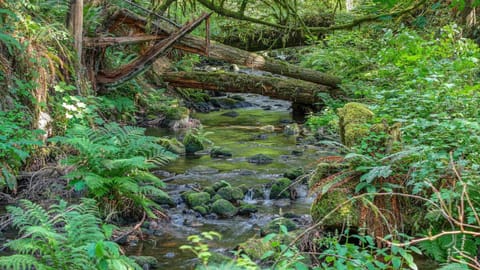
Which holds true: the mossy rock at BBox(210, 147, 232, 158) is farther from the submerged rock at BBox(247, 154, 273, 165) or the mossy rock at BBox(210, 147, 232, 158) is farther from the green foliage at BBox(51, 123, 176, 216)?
the green foliage at BBox(51, 123, 176, 216)

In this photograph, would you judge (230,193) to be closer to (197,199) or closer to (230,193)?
(230,193)

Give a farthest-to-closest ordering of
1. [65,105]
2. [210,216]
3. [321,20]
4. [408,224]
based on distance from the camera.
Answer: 1. [321,20]
2. [65,105]
3. [210,216]
4. [408,224]

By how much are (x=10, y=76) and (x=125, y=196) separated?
258 cm

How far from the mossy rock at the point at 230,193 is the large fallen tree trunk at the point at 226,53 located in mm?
4548

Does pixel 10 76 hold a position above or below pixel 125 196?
above

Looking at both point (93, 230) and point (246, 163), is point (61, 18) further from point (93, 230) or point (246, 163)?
point (93, 230)

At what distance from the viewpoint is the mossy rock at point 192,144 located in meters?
10.5

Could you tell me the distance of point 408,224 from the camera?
5035mm

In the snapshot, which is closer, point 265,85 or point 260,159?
point 260,159

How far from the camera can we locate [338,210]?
16.7ft

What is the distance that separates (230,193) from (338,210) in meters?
2.58

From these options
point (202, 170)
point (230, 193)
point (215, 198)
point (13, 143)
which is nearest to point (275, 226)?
point (215, 198)

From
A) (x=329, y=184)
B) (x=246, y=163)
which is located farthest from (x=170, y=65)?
(x=329, y=184)

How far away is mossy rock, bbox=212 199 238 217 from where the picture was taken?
22.3ft
